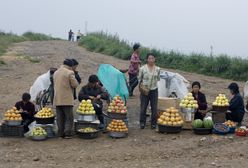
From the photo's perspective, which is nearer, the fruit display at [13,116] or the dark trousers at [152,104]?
the fruit display at [13,116]

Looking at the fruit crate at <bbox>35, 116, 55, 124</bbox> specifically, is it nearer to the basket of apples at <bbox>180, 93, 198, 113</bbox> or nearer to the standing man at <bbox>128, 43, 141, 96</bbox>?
the basket of apples at <bbox>180, 93, 198, 113</bbox>

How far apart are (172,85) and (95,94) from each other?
2.13 metres

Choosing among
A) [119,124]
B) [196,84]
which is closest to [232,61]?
[196,84]

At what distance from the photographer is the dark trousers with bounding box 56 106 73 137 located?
9398mm

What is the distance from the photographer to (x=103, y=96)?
33.6 feet

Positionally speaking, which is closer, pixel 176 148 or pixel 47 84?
pixel 176 148

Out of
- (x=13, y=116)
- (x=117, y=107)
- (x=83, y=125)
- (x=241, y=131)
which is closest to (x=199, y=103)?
(x=241, y=131)

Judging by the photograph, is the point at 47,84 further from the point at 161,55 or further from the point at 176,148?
the point at 161,55

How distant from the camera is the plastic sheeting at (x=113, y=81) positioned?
35.2 ft

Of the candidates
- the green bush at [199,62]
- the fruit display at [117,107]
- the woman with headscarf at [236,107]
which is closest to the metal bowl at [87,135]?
the fruit display at [117,107]

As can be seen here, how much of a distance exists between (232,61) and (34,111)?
13.8m

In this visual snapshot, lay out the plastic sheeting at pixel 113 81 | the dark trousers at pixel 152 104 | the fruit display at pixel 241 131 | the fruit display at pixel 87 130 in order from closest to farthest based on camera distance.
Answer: the fruit display at pixel 241 131 → the fruit display at pixel 87 130 → the dark trousers at pixel 152 104 → the plastic sheeting at pixel 113 81

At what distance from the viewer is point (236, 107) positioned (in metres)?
10.1

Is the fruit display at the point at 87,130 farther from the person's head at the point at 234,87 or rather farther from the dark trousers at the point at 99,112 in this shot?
the person's head at the point at 234,87
